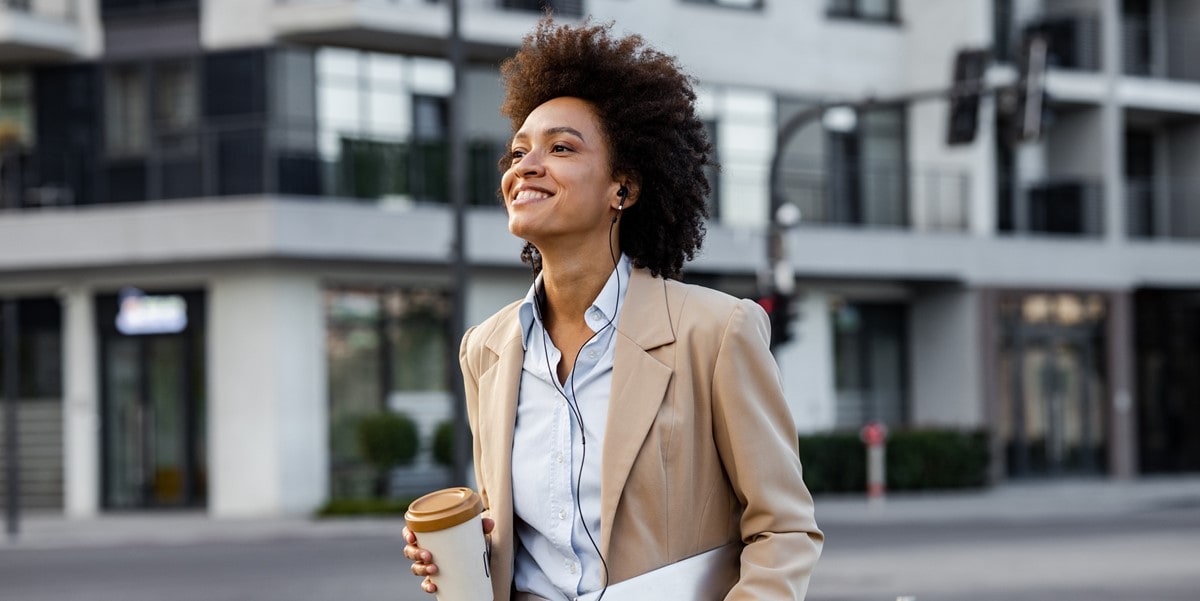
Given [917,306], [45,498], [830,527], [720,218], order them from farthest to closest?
[917,306] < [720,218] < [45,498] < [830,527]

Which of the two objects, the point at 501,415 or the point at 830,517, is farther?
the point at 830,517

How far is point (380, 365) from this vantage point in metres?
26.7

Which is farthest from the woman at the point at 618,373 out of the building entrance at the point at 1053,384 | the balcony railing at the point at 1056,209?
the balcony railing at the point at 1056,209

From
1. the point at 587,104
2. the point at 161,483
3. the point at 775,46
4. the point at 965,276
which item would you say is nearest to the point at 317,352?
the point at 161,483

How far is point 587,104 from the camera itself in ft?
10.6

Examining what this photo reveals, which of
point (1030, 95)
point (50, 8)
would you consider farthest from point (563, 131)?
point (50, 8)

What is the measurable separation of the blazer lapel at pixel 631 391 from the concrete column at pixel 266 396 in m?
22.7

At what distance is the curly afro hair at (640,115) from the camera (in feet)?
10.5

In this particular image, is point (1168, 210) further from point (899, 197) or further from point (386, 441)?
point (386, 441)

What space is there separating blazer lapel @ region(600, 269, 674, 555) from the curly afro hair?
0.60 ft

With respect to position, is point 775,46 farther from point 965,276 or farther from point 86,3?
point 86,3

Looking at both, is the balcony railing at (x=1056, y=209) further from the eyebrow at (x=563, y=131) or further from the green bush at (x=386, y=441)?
the eyebrow at (x=563, y=131)

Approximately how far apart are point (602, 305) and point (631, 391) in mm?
210

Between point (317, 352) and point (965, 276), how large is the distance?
11.9 metres
